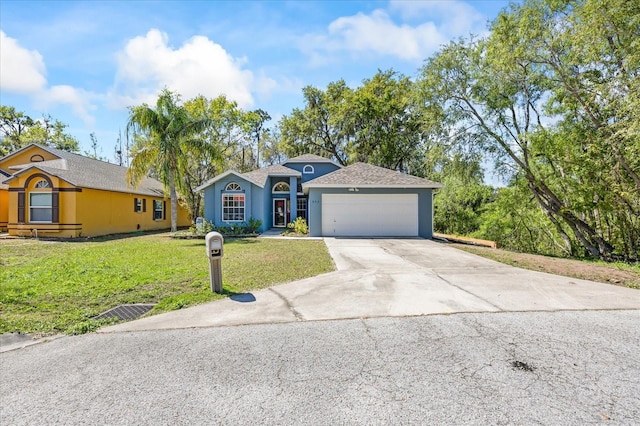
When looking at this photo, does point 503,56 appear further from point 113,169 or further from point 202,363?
point 113,169

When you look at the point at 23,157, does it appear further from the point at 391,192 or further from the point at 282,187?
the point at 391,192

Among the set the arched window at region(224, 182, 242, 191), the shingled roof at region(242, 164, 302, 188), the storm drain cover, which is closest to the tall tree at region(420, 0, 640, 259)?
the shingled roof at region(242, 164, 302, 188)

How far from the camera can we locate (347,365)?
318 centimetres

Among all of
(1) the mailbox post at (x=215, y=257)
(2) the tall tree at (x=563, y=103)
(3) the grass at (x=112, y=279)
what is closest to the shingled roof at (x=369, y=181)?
(2) the tall tree at (x=563, y=103)

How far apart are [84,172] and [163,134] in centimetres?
584

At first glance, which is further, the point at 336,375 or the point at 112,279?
the point at 112,279

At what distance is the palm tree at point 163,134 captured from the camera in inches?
651

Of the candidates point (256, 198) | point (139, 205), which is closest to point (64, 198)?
point (139, 205)

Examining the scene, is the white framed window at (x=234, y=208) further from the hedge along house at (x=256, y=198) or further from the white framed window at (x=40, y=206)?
the white framed window at (x=40, y=206)

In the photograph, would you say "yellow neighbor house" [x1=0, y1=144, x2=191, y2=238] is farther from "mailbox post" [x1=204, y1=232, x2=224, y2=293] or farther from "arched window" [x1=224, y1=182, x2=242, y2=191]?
"mailbox post" [x1=204, y1=232, x2=224, y2=293]

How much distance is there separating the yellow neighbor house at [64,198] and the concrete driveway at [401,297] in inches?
613

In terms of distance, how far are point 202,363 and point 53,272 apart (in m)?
6.67

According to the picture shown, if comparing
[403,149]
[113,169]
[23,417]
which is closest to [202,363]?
[23,417]

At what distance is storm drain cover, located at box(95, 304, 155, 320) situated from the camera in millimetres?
4680
